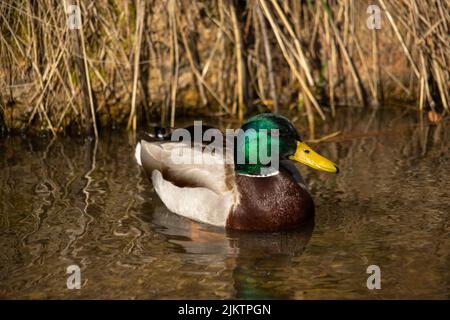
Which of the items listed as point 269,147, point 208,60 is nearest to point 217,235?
point 269,147

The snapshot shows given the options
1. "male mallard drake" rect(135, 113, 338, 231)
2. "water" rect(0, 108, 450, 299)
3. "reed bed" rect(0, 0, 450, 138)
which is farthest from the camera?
"reed bed" rect(0, 0, 450, 138)

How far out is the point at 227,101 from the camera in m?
8.28

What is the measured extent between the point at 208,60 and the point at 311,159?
2.76 meters

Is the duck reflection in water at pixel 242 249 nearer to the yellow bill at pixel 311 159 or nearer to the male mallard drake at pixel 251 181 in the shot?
the male mallard drake at pixel 251 181

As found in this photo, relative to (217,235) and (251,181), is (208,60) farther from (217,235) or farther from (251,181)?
(217,235)

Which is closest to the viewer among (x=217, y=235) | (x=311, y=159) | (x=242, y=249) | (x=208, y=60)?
(x=242, y=249)

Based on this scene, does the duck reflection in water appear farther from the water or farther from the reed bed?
the reed bed

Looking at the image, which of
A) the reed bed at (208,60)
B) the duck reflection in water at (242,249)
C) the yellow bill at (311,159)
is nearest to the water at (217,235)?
the duck reflection in water at (242,249)

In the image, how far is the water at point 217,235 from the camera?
4.61 m

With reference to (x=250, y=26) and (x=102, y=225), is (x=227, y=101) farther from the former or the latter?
(x=102, y=225)

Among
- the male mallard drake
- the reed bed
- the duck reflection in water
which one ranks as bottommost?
the duck reflection in water

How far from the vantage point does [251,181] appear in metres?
5.67

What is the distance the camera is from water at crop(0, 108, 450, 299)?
15.1ft

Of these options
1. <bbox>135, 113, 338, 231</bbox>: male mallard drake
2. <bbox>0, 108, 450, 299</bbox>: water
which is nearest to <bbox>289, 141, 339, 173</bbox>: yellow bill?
<bbox>135, 113, 338, 231</bbox>: male mallard drake
